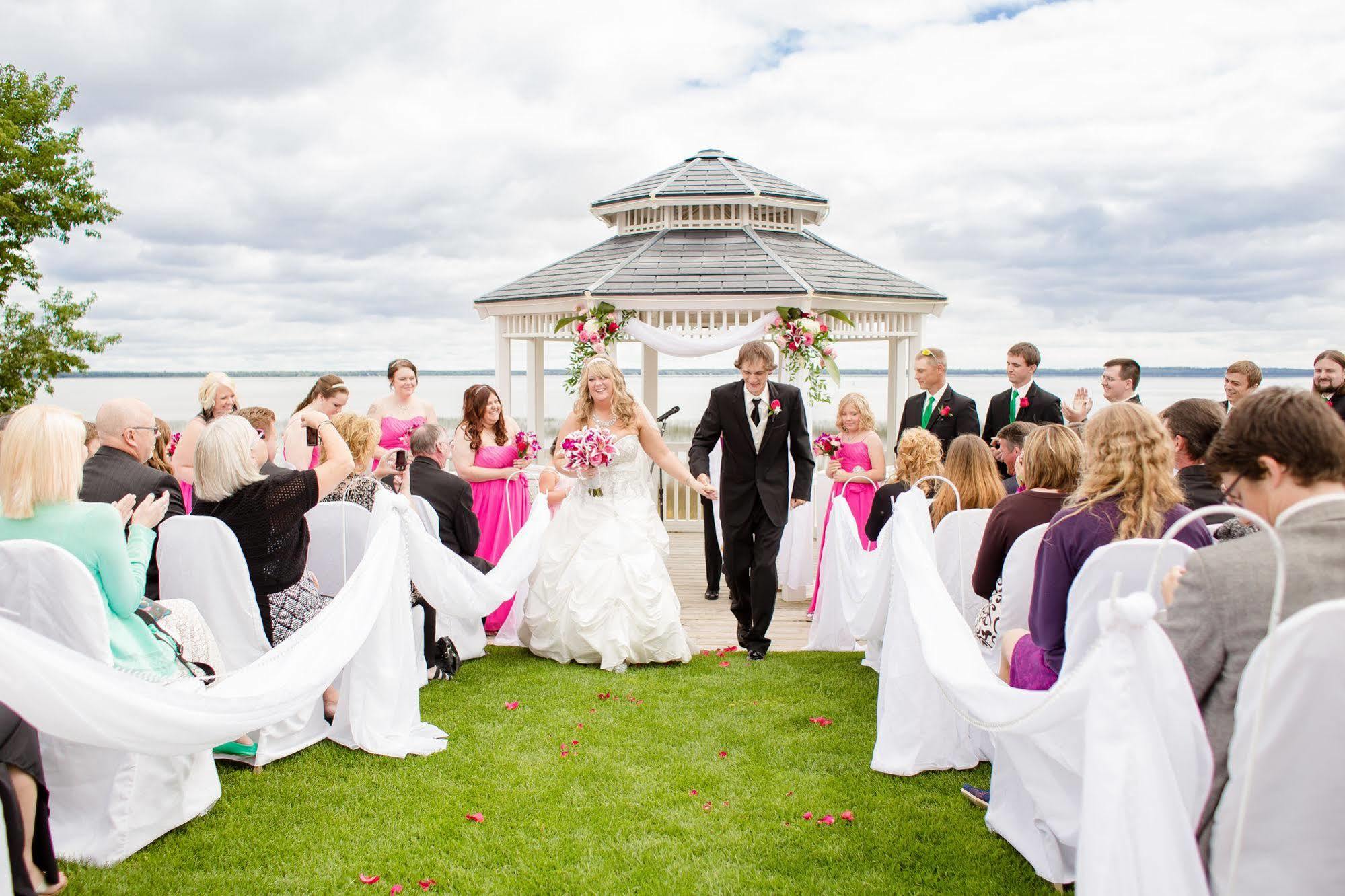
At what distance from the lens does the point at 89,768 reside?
3.24m

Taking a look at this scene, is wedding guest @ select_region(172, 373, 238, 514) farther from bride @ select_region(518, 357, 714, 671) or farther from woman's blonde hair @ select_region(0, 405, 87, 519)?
woman's blonde hair @ select_region(0, 405, 87, 519)

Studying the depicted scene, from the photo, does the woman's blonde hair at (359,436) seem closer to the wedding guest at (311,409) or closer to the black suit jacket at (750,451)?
the wedding guest at (311,409)

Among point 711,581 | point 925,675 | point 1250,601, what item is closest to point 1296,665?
point 1250,601

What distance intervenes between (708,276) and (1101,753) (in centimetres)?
866

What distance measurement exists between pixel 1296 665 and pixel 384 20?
29.8 feet

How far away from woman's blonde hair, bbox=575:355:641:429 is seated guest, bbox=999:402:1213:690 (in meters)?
3.46

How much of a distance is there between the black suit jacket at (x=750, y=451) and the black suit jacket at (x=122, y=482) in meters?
3.17

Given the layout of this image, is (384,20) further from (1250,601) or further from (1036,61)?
(1250,601)

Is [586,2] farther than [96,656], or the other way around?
[586,2]

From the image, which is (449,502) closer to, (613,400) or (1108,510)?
(613,400)

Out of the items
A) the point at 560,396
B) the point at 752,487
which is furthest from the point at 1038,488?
the point at 560,396

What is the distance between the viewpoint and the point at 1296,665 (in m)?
1.71

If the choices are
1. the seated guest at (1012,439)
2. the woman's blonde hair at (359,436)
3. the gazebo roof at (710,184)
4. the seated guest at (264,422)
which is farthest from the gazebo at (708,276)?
the seated guest at (1012,439)

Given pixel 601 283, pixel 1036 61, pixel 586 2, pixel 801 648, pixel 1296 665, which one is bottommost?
pixel 801 648
